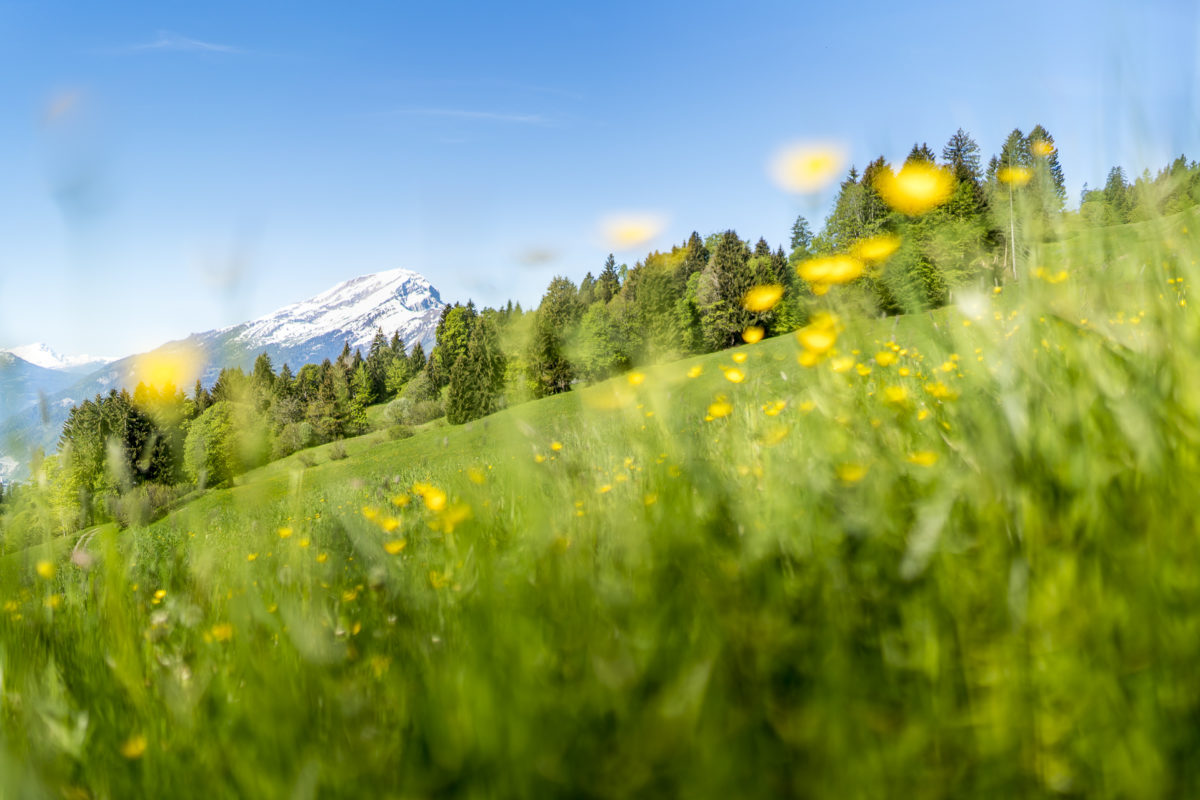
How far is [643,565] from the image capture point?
902mm

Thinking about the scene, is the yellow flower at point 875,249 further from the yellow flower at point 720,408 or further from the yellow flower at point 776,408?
the yellow flower at point 720,408

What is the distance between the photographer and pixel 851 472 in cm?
99

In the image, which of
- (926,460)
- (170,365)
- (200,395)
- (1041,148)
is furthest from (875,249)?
(200,395)

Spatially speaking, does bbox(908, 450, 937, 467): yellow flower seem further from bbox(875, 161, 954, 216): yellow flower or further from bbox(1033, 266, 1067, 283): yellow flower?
bbox(875, 161, 954, 216): yellow flower

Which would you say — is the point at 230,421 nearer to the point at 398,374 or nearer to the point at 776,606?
the point at 776,606

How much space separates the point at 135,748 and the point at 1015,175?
Result: 6.18ft

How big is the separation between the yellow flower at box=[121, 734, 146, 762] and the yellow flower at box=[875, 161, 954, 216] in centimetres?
226

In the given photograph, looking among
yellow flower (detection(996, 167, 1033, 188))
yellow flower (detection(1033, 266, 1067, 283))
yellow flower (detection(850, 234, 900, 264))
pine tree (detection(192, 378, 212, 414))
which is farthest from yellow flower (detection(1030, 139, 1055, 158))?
pine tree (detection(192, 378, 212, 414))

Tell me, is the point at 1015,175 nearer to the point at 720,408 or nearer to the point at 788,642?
the point at 720,408

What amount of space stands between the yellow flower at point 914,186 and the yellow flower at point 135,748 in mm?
2265

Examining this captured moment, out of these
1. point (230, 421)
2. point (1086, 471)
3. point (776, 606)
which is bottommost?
point (776, 606)

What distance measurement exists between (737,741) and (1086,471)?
62 cm

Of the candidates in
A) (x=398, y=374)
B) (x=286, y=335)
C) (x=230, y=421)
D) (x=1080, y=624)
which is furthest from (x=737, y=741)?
(x=398, y=374)

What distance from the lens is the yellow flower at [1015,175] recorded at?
1.38 meters
